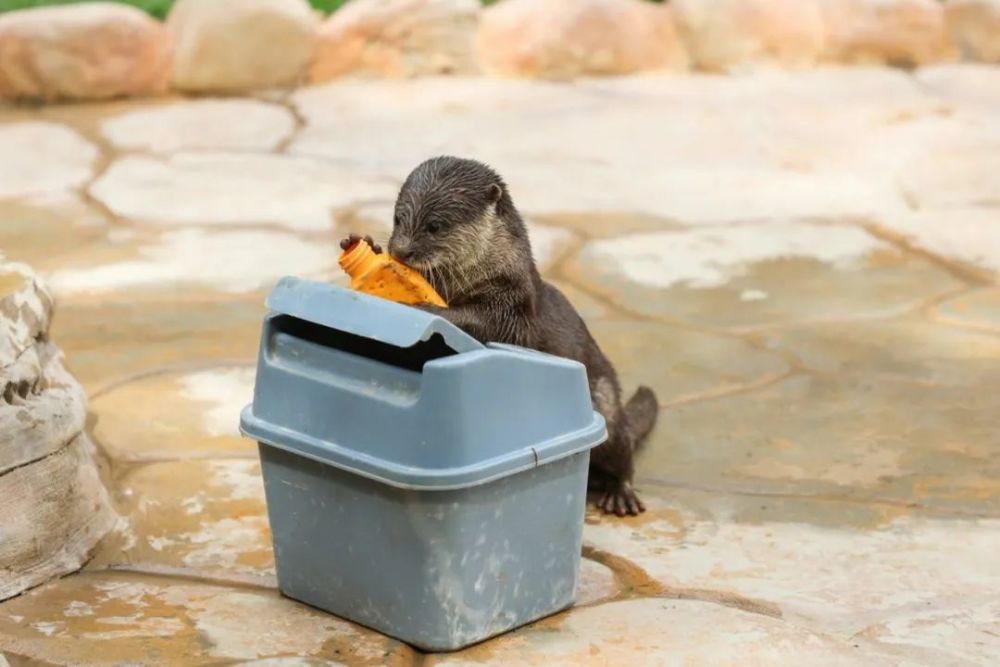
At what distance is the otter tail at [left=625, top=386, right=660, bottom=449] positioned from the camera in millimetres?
4654

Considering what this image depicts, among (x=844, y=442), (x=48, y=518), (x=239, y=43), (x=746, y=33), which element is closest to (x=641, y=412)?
(x=844, y=442)

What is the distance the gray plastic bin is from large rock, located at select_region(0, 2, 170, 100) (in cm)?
587

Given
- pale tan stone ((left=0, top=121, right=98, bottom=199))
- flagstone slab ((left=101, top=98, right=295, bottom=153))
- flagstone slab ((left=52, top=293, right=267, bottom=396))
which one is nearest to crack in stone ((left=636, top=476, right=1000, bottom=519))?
flagstone slab ((left=52, top=293, right=267, bottom=396))

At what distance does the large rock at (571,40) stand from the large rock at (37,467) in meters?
5.84

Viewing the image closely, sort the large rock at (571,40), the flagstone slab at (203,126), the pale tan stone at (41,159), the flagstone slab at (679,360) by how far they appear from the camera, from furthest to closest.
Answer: the large rock at (571,40)
the flagstone slab at (203,126)
the pale tan stone at (41,159)
the flagstone slab at (679,360)

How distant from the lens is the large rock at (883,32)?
9836mm

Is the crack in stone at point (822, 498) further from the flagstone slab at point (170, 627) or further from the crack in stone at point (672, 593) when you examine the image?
Answer: the flagstone slab at point (170, 627)

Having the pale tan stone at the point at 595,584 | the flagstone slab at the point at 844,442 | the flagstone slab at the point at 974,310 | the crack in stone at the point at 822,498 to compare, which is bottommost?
the flagstone slab at the point at 974,310

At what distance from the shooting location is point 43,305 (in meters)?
4.11

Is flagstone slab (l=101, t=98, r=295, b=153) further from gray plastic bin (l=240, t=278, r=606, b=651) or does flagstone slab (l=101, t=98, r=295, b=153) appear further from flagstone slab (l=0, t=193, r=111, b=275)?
gray plastic bin (l=240, t=278, r=606, b=651)

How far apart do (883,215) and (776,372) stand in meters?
2.18

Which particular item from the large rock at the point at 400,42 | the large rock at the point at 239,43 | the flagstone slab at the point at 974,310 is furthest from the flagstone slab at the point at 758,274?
the large rock at the point at 239,43

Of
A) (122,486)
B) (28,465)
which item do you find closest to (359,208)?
(122,486)

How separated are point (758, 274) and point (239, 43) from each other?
13.0 ft
